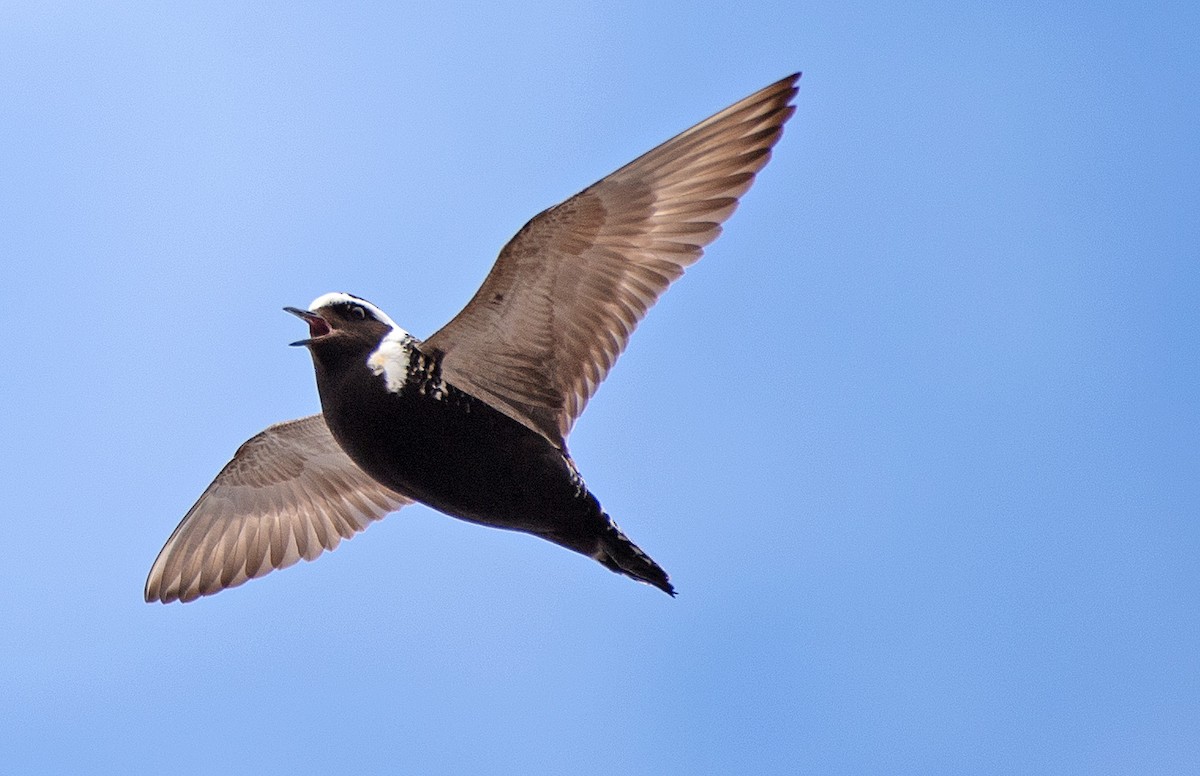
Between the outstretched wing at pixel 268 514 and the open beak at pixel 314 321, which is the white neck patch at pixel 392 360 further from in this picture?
the outstretched wing at pixel 268 514

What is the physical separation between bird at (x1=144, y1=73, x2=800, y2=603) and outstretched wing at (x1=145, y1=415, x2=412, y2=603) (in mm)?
1559

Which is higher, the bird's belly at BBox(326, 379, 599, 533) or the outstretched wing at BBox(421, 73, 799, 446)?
the outstretched wing at BBox(421, 73, 799, 446)

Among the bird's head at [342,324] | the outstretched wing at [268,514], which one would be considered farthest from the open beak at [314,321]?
the outstretched wing at [268,514]

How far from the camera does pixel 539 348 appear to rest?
8438mm

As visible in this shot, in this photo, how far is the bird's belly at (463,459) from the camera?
7.87 metres

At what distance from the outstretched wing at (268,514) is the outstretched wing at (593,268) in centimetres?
173

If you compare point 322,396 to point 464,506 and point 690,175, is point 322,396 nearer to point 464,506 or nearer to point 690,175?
point 464,506

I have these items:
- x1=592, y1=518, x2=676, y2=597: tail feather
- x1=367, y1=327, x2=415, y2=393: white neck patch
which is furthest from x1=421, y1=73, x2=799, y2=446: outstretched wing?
x1=592, y1=518, x2=676, y2=597: tail feather

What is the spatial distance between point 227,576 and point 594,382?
2735 mm

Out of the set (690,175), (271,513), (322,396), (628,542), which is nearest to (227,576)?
(271,513)

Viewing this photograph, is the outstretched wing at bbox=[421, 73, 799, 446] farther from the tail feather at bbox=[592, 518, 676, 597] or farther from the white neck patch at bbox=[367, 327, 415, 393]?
the tail feather at bbox=[592, 518, 676, 597]

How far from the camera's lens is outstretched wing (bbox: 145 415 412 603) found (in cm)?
977

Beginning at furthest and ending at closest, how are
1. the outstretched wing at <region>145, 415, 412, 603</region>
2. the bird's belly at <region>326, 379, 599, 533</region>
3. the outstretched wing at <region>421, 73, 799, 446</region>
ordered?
the outstretched wing at <region>145, 415, 412, 603</region>
the outstretched wing at <region>421, 73, 799, 446</region>
the bird's belly at <region>326, 379, 599, 533</region>

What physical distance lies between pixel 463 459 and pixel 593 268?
1194mm
